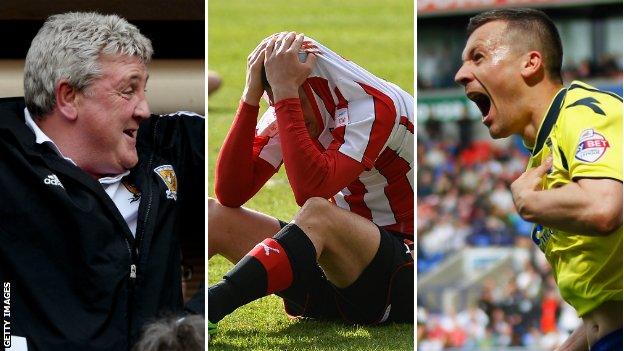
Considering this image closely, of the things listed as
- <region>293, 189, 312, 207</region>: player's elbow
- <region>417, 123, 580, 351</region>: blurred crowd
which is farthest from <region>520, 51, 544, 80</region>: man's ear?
<region>417, 123, 580, 351</region>: blurred crowd

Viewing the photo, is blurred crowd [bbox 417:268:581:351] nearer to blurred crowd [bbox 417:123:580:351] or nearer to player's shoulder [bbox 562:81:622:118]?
blurred crowd [bbox 417:123:580:351]

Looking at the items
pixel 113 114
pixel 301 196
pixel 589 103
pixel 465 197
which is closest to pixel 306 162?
pixel 301 196

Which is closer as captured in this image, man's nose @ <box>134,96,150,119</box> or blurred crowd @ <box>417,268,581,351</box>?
man's nose @ <box>134,96,150,119</box>

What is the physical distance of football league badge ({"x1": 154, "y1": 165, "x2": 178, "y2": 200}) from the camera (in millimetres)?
2229

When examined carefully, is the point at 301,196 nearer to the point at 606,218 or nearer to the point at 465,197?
the point at 606,218

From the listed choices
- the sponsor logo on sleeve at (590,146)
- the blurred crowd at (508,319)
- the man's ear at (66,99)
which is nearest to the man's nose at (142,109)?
the man's ear at (66,99)

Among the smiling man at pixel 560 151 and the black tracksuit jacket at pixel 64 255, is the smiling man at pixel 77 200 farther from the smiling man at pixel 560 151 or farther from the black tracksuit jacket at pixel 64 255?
the smiling man at pixel 560 151

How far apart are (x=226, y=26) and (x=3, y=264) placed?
762 millimetres

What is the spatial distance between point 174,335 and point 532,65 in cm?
96

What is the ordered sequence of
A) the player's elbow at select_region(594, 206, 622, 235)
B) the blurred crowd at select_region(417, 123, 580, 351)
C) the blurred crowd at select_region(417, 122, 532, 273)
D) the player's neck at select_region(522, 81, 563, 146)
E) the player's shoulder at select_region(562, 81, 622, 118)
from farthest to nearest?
the blurred crowd at select_region(417, 122, 532, 273) < the blurred crowd at select_region(417, 123, 580, 351) < the player's neck at select_region(522, 81, 563, 146) < the player's shoulder at select_region(562, 81, 622, 118) < the player's elbow at select_region(594, 206, 622, 235)

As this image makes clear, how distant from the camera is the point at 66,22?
6.89 ft

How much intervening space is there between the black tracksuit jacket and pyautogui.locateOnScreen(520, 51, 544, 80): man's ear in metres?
0.87

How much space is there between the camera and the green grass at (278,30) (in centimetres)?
231

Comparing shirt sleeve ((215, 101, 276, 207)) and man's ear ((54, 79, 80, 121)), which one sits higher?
man's ear ((54, 79, 80, 121))
